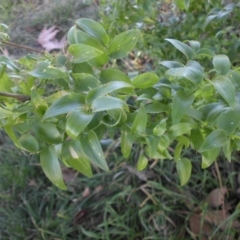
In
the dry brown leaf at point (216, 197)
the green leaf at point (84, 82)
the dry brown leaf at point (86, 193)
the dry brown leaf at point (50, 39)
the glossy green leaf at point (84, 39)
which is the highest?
the glossy green leaf at point (84, 39)

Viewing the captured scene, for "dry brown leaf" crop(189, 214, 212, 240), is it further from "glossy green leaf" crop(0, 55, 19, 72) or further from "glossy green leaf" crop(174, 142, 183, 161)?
"glossy green leaf" crop(0, 55, 19, 72)

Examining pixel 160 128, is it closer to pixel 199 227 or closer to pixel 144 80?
pixel 144 80

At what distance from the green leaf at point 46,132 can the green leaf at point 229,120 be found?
197mm

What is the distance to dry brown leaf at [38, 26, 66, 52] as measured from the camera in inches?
80.8

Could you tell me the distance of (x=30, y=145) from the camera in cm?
53

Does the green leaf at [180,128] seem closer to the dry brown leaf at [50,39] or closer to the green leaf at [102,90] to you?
the green leaf at [102,90]

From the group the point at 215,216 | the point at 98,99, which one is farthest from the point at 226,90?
the point at 215,216

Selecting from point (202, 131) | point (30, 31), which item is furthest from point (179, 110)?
point (30, 31)

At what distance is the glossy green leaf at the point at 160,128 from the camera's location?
0.52 meters

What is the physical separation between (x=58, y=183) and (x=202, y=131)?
0.65 feet

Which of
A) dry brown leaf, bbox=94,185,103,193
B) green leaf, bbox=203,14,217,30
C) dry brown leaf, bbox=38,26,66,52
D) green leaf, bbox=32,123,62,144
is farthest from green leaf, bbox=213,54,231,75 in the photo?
dry brown leaf, bbox=38,26,66,52

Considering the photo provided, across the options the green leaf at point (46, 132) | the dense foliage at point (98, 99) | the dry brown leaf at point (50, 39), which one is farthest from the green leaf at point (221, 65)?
the dry brown leaf at point (50, 39)

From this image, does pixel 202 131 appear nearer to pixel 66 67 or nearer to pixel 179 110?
pixel 179 110

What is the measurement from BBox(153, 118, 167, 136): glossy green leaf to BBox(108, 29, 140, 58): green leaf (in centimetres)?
10
